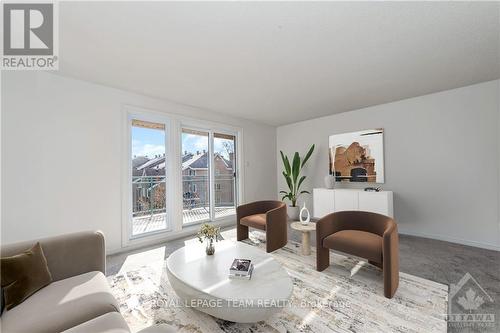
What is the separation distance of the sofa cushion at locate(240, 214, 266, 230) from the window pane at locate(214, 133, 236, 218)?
145 cm

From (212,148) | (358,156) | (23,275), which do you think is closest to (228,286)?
(23,275)

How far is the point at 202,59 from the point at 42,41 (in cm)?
159

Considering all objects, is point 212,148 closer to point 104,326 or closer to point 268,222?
point 268,222

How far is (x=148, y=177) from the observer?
3.85m

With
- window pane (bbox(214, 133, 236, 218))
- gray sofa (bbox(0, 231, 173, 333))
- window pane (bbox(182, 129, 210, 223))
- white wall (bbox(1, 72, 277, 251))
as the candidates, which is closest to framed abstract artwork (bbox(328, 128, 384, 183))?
window pane (bbox(214, 133, 236, 218))

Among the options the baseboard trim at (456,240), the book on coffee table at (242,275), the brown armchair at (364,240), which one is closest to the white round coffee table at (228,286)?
the book on coffee table at (242,275)

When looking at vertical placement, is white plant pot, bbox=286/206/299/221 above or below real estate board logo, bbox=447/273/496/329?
above

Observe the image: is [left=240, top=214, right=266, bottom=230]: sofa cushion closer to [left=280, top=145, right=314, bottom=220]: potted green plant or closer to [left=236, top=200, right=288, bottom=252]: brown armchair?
[left=236, top=200, right=288, bottom=252]: brown armchair

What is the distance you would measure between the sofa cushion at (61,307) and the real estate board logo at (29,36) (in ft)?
7.31

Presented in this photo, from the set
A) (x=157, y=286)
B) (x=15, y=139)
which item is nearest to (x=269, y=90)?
(x=157, y=286)

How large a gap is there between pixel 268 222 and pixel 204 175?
2156 millimetres

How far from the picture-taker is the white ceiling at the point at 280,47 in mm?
1715

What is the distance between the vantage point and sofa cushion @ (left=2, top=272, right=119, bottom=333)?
118 cm

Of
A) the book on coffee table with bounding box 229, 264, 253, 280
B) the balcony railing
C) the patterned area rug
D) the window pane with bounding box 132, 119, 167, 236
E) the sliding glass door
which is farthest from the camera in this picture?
the sliding glass door
